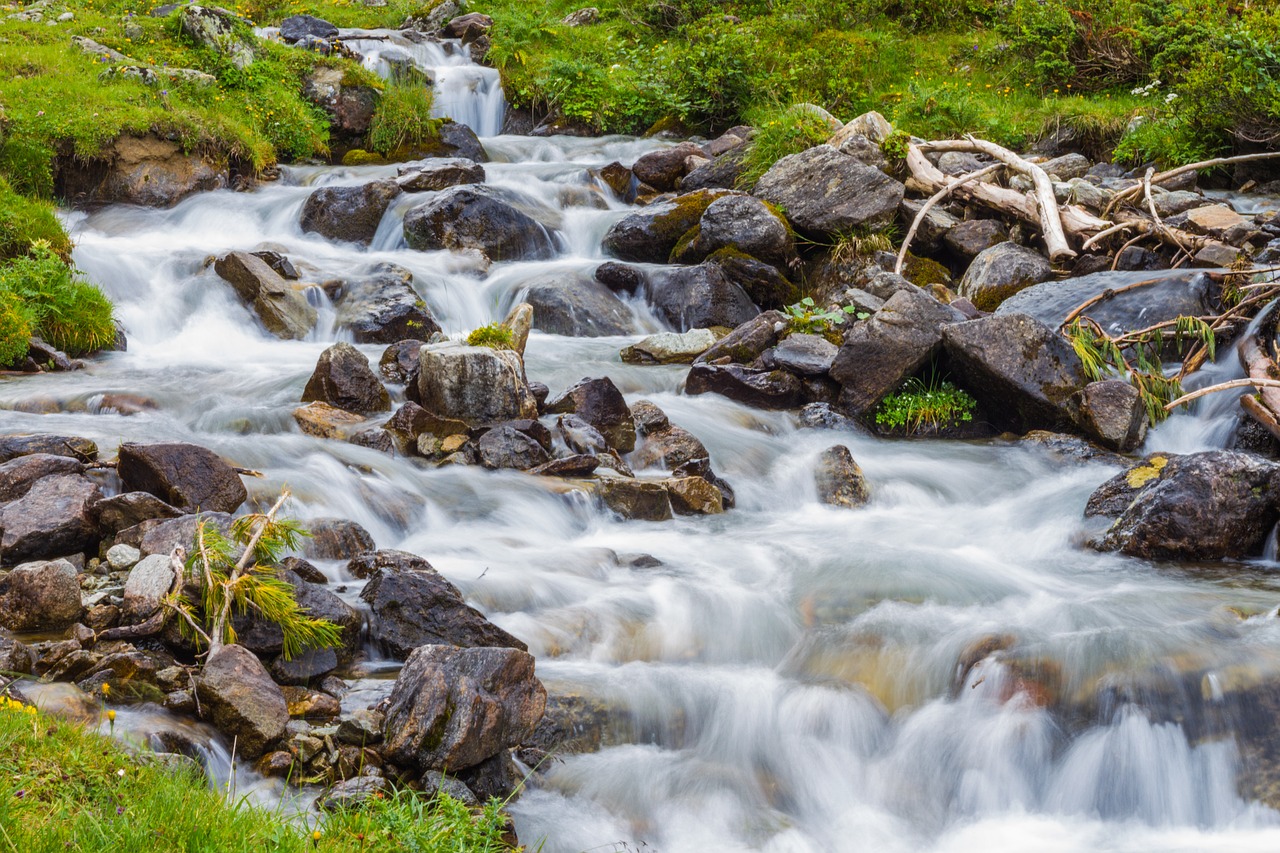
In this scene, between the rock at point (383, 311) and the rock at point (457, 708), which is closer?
the rock at point (457, 708)

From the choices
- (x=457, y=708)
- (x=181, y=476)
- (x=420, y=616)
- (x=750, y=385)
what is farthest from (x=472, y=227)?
(x=457, y=708)

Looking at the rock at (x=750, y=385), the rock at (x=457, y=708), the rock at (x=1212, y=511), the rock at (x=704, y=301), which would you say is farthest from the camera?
the rock at (x=704, y=301)

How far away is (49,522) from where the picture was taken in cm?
552

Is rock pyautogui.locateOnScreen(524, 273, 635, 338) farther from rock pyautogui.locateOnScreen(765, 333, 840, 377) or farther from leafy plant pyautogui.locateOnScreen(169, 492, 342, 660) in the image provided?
leafy plant pyautogui.locateOnScreen(169, 492, 342, 660)

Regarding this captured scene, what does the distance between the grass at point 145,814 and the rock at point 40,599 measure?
4.35 feet

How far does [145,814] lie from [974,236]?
1177cm

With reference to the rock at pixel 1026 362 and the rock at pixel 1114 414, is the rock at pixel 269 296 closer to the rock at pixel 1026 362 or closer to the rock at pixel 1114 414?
the rock at pixel 1026 362

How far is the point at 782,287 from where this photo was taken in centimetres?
1252

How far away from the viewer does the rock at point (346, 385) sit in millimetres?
8844

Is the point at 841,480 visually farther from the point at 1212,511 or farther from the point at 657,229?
the point at 657,229

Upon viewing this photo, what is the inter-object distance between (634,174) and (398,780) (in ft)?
44.7

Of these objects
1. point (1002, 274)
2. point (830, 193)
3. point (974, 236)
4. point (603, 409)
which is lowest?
point (603, 409)

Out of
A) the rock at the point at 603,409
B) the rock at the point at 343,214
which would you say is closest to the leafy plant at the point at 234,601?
the rock at the point at 603,409

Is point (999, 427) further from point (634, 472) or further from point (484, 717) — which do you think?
point (484, 717)
